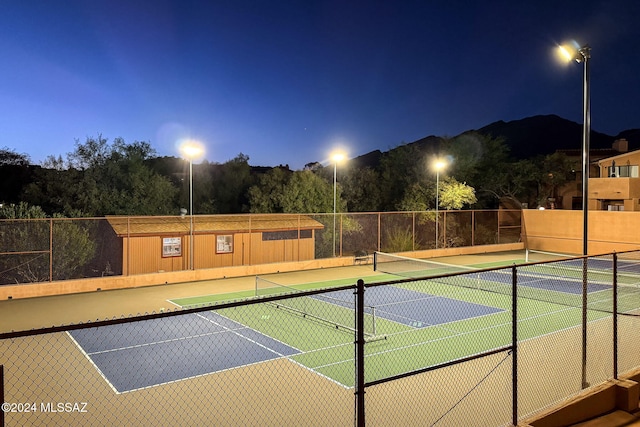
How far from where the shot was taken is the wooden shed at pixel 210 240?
24.0 m

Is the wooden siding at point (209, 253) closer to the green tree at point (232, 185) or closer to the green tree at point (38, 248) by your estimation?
the green tree at point (38, 248)

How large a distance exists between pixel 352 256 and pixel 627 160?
2908cm

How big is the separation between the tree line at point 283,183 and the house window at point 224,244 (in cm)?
768

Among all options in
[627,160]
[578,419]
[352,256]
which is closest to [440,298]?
[352,256]

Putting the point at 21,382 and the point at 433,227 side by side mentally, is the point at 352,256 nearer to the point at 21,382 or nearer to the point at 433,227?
the point at 433,227

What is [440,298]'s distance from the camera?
19516 millimetres

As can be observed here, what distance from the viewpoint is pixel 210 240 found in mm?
25734

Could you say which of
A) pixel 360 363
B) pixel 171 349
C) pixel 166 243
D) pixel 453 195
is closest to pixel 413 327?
pixel 171 349

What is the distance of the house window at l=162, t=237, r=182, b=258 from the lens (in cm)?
2477

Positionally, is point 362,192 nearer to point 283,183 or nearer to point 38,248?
point 283,183

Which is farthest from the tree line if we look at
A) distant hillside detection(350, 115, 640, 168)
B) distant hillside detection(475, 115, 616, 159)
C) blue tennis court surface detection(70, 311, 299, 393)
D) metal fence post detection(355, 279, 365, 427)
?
distant hillside detection(475, 115, 616, 159)

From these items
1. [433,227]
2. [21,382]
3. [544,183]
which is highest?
[544,183]

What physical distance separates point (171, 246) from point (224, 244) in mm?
2442

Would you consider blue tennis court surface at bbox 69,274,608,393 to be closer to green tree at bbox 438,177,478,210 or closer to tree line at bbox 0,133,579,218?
tree line at bbox 0,133,579,218
